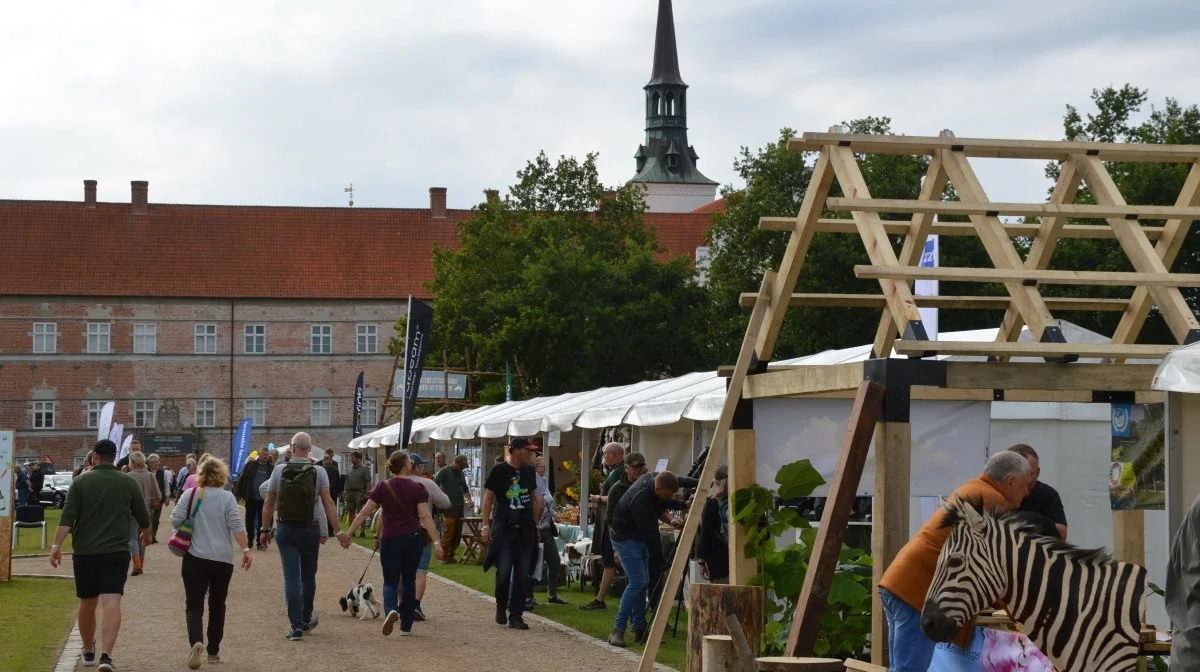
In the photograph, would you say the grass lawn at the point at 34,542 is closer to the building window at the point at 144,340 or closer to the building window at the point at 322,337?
the building window at the point at 144,340

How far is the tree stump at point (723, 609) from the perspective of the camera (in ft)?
31.2

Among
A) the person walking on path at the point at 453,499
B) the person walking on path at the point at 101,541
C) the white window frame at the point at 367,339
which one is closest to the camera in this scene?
the person walking on path at the point at 101,541

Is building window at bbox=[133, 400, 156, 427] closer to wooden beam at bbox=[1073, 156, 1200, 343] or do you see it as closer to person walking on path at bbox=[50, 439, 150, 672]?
person walking on path at bbox=[50, 439, 150, 672]

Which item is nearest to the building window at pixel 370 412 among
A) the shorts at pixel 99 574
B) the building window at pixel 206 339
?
the building window at pixel 206 339

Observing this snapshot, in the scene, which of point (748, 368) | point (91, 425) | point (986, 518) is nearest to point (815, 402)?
point (748, 368)

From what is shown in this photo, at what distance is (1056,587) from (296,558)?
8546 mm

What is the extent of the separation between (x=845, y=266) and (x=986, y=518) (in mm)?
41720

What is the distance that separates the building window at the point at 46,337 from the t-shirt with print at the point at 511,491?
7133cm

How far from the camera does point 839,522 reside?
8.54m

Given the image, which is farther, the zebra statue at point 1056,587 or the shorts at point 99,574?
the shorts at point 99,574

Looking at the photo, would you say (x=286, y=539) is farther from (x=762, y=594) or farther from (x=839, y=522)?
(x=839, y=522)

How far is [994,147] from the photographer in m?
9.48

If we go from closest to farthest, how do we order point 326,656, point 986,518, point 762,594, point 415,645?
1. point 986,518
2. point 762,594
3. point 326,656
4. point 415,645

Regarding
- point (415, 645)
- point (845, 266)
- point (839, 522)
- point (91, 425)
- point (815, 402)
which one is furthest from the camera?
point (91, 425)
